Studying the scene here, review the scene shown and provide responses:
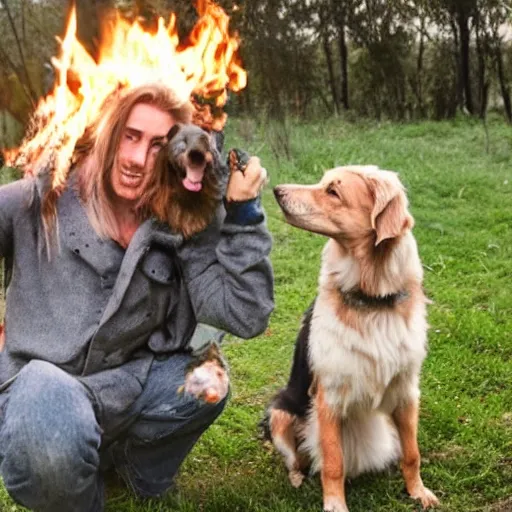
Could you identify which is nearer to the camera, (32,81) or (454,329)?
(32,81)

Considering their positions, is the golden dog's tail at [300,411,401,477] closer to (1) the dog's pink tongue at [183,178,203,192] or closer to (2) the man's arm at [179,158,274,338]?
(2) the man's arm at [179,158,274,338]

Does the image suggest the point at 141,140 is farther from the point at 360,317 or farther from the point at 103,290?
the point at 360,317

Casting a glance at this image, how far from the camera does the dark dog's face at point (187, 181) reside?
8.87 ft

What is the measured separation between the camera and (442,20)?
1098 centimetres

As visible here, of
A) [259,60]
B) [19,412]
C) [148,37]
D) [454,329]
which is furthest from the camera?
[259,60]

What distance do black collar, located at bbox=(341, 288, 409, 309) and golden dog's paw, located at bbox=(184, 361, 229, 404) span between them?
0.67 meters

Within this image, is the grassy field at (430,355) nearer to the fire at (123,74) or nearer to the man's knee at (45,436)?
the man's knee at (45,436)

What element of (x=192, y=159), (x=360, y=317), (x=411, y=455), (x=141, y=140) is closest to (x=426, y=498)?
(x=411, y=455)

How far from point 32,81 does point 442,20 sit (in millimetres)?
8763

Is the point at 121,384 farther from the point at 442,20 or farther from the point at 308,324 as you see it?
the point at 442,20

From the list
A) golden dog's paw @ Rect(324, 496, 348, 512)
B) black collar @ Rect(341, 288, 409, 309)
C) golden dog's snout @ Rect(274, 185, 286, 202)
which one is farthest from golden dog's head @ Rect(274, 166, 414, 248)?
golden dog's paw @ Rect(324, 496, 348, 512)

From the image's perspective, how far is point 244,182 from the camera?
280 centimetres

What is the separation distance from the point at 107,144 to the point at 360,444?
Answer: 1878mm

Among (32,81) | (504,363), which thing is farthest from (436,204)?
(32,81)
